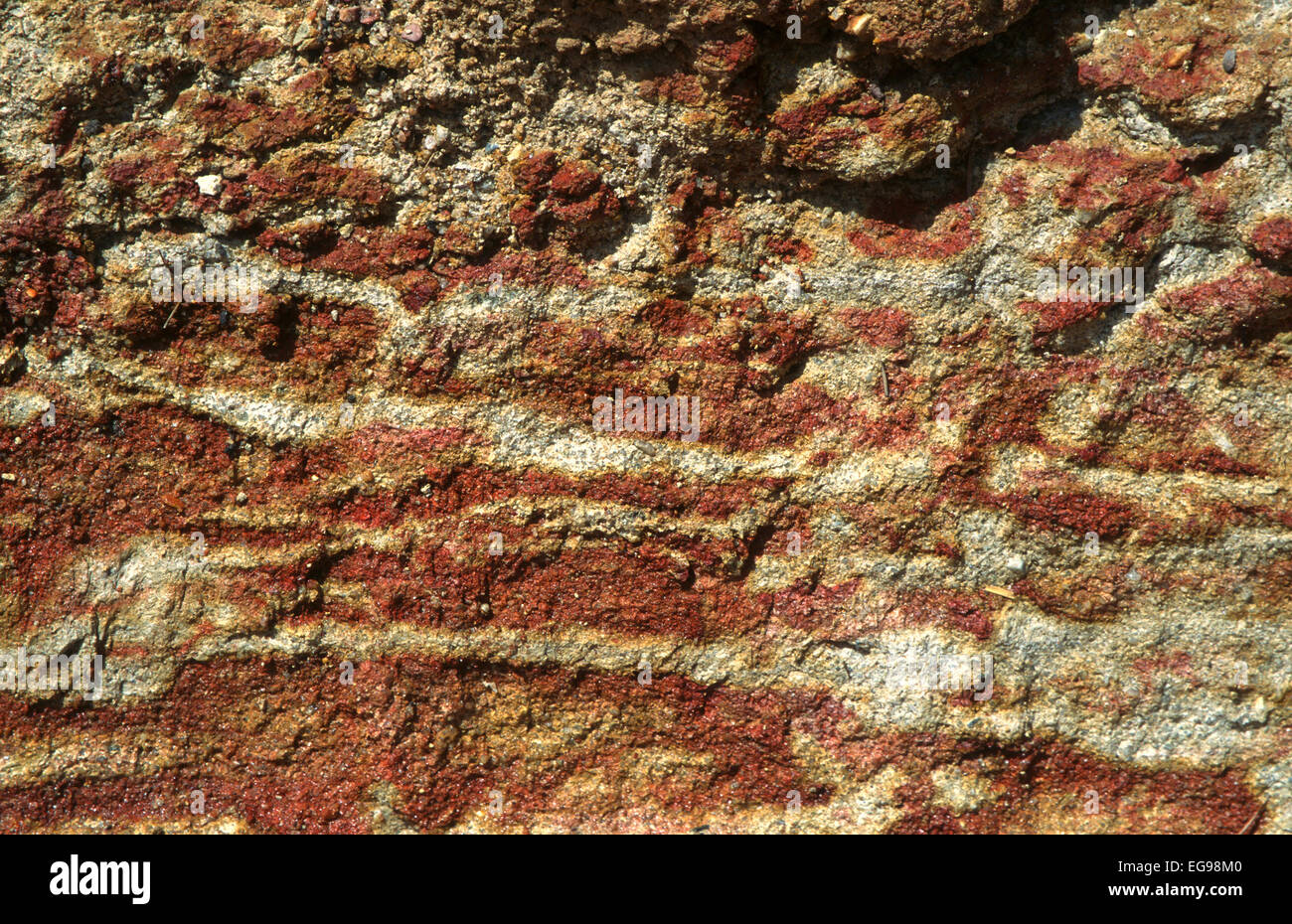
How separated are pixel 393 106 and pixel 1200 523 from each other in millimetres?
3255

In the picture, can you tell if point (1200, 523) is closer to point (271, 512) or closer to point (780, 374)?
point (780, 374)

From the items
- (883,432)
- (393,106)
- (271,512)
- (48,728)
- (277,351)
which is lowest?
(48,728)

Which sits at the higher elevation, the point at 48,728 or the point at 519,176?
the point at 519,176

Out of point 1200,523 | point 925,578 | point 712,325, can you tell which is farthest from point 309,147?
point 1200,523

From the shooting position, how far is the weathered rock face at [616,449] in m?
3.26

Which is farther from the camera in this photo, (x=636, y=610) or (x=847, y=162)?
(x=636, y=610)

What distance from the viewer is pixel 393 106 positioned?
326cm

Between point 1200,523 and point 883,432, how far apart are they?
3.88 ft

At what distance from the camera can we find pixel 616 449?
135 inches

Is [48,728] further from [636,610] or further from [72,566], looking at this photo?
[636,610]

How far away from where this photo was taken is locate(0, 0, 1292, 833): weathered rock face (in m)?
3.26

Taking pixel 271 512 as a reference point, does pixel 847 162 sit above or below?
above

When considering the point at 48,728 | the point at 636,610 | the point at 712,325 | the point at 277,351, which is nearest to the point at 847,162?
the point at 712,325

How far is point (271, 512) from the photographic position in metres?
3.41
